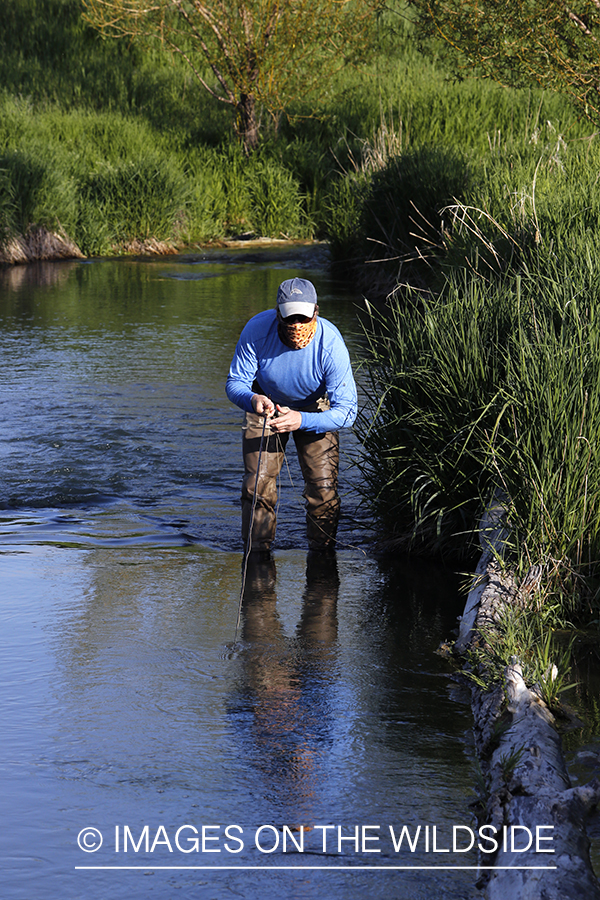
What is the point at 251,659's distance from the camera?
189 inches

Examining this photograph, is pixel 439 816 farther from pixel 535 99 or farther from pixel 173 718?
pixel 535 99

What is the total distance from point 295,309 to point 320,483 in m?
1.18

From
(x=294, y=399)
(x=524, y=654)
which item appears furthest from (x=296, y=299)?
(x=524, y=654)

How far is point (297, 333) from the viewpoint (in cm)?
574

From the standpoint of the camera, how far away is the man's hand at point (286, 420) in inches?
227

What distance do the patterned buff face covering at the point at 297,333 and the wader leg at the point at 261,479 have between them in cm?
53

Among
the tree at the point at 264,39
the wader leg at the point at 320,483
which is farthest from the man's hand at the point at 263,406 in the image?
the tree at the point at 264,39

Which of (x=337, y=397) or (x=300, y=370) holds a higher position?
(x=300, y=370)

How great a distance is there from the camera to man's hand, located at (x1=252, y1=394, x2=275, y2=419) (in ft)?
18.6

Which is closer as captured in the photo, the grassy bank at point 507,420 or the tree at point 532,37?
the grassy bank at point 507,420

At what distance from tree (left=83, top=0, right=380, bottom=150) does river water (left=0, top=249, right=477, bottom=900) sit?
15.5m

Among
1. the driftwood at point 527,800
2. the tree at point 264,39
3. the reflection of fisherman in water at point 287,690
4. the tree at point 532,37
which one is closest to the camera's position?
the driftwood at point 527,800

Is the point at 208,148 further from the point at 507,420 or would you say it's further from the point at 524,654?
the point at 524,654

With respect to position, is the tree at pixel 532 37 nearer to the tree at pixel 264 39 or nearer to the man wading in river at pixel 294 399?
the man wading in river at pixel 294 399
